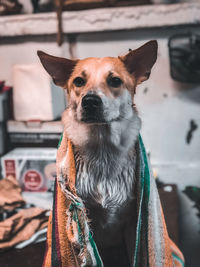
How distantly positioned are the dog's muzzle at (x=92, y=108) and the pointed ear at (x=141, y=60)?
0.20 metres

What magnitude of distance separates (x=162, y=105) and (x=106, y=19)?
60 cm

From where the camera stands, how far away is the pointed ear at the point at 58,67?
991 mm

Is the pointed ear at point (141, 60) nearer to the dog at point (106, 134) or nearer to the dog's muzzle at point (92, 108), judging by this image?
the dog at point (106, 134)

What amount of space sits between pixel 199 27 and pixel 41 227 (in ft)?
4.45

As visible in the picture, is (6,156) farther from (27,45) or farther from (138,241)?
(138,241)

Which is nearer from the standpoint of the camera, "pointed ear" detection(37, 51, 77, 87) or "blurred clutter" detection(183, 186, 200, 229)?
"pointed ear" detection(37, 51, 77, 87)

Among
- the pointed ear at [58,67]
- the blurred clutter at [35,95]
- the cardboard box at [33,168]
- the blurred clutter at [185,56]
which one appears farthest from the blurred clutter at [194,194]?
the pointed ear at [58,67]

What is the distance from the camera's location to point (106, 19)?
5.66 ft

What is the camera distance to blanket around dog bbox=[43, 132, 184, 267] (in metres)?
0.88

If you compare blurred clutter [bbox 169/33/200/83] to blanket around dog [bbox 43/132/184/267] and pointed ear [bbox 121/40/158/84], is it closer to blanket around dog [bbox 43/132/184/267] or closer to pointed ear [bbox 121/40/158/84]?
pointed ear [bbox 121/40/158/84]

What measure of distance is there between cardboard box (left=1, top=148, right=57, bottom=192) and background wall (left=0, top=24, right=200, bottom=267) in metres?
0.60

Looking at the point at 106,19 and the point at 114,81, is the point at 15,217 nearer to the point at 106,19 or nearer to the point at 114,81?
the point at 114,81

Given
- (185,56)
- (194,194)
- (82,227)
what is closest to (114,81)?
(82,227)

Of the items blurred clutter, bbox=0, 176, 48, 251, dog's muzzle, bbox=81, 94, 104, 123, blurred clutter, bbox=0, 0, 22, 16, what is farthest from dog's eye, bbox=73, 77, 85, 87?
blurred clutter, bbox=0, 0, 22, 16
